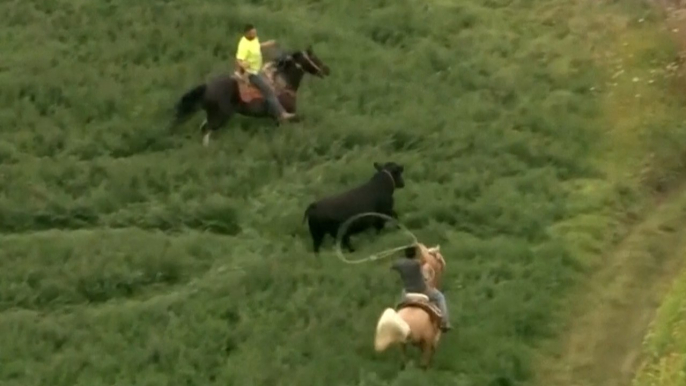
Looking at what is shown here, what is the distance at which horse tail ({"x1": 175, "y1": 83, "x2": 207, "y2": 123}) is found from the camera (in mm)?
9750

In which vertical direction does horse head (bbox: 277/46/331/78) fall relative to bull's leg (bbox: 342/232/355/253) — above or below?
above

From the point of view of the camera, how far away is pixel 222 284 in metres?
8.10

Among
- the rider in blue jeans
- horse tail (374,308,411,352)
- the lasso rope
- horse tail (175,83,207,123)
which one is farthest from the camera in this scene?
horse tail (175,83,207,123)

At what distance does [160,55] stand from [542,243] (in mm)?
4536

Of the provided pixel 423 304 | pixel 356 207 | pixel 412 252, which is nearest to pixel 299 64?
pixel 356 207

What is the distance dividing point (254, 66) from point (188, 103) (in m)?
0.70

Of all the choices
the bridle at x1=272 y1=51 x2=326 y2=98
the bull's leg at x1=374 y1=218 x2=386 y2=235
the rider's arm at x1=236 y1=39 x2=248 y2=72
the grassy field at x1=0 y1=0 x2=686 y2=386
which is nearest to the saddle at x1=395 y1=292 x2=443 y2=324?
the grassy field at x1=0 y1=0 x2=686 y2=386

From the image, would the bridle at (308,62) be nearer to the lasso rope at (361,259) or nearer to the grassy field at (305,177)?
the grassy field at (305,177)

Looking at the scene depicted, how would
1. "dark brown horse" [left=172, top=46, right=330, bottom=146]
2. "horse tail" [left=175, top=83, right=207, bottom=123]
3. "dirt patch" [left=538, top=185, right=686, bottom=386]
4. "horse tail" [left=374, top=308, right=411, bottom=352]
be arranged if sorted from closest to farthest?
"horse tail" [left=374, top=308, right=411, bottom=352] < "dirt patch" [left=538, top=185, right=686, bottom=386] < "dark brown horse" [left=172, top=46, right=330, bottom=146] < "horse tail" [left=175, top=83, right=207, bottom=123]

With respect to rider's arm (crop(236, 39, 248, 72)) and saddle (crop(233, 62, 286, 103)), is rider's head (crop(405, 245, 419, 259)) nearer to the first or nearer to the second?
saddle (crop(233, 62, 286, 103))

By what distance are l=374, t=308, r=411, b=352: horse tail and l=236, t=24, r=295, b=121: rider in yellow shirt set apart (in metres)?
3.21

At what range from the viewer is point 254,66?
982 centimetres

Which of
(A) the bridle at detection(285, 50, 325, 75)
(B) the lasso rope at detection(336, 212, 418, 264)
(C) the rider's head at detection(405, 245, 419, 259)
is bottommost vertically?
(B) the lasso rope at detection(336, 212, 418, 264)

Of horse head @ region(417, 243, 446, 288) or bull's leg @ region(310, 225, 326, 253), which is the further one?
bull's leg @ region(310, 225, 326, 253)
